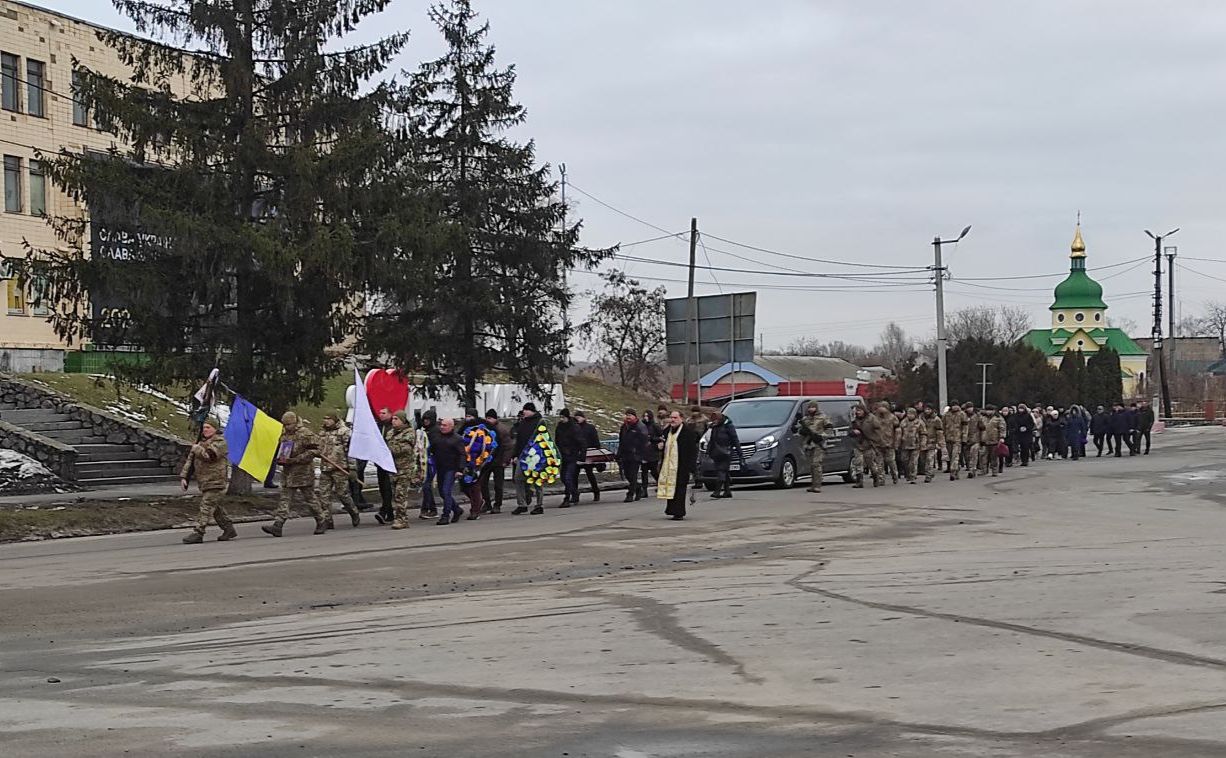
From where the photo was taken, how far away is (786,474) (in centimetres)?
2806

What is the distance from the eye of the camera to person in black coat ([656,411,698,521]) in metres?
20.2

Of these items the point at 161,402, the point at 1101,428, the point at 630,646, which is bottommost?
the point at 630,646

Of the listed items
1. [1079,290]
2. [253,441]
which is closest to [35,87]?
[253,441]

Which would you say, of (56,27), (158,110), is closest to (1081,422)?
(158,110)

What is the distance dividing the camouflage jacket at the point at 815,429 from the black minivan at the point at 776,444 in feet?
2.67

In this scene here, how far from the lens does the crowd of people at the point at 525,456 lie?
19156 mm

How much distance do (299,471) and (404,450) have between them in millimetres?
1545

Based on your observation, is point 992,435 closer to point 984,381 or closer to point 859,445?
point 859,445

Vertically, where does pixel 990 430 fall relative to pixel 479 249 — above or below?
below

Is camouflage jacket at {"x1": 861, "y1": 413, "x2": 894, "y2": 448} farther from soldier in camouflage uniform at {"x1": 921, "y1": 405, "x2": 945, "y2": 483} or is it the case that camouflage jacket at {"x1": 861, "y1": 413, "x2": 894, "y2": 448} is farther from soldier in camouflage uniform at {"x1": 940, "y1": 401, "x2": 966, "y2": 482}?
soldier in camouflage uniform at {"x1": 940, "y1": 401, "x2": 966, "y2": 482}

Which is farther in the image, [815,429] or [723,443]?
[815,429]

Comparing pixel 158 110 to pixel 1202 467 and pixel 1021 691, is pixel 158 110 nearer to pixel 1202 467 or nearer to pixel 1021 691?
pixel 1021 691

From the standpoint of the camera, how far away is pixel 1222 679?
7504 millimetres

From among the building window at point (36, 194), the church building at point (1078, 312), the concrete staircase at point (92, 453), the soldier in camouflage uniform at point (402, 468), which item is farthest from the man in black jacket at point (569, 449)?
the church building at point (1078, 312)
